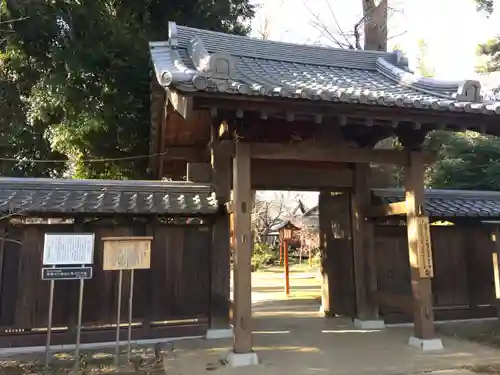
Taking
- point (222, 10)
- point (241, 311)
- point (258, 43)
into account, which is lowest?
point (241, 311)

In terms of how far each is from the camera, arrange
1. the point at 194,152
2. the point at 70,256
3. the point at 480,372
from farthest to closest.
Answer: the point at 194,152, the point at 70,256, the point at 480,372

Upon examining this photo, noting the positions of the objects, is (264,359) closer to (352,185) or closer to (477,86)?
(352,185)

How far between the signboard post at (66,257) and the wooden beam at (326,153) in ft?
8.56

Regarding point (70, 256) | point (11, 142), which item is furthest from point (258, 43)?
point (11, 142)

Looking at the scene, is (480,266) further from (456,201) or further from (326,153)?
(326,153)

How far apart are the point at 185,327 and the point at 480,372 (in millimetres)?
4345

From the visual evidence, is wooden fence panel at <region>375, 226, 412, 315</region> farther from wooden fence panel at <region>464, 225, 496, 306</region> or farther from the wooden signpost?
the wooden signpost

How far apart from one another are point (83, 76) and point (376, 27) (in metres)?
8.47

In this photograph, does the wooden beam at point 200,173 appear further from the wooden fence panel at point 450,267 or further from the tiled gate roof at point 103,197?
the wooden fence panel at point 450,267

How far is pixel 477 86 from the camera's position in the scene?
5980mm

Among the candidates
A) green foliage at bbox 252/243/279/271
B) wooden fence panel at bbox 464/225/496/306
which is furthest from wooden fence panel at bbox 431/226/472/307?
green foliage at bbox 252/243/279/271

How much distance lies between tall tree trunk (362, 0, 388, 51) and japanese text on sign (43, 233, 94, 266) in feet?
33.8

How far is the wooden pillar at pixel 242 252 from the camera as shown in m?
5.56

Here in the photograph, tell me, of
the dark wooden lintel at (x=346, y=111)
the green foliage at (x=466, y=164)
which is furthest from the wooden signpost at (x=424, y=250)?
the green foliage at (x=466, y=164)
